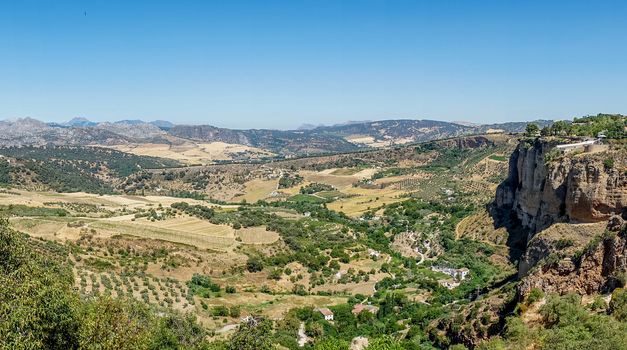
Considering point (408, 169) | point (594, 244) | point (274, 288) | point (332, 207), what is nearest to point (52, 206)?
point (274, 288)

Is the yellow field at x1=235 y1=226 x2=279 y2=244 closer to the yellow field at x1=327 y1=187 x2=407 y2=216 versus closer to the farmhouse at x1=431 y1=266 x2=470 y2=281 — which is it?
the farmhouse at x1=431 y1=266 x2=470 y2=281

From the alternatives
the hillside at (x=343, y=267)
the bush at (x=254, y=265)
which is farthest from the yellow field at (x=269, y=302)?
the bush at (x=254, y=265)

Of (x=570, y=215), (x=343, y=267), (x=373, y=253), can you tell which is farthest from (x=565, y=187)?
(x=373, y=253)

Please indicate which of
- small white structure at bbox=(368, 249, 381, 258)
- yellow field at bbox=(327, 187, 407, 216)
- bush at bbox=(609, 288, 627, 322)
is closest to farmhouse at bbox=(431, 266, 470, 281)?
small white structure at bbox=(368, 249, 381, 258)

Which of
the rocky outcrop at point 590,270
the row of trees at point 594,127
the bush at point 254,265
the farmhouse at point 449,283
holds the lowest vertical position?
the farmhouse at point 449,283

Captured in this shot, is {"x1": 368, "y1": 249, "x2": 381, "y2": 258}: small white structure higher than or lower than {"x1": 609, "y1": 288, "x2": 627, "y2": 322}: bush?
lower

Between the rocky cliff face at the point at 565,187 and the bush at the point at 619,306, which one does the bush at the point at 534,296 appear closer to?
the bush at the point at 619,306

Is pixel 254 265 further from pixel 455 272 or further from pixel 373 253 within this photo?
pixel 455 272

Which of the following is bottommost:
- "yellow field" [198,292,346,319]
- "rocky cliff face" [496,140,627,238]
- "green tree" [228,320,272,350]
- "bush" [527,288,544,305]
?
"yellow field" [198,292,346,319]
